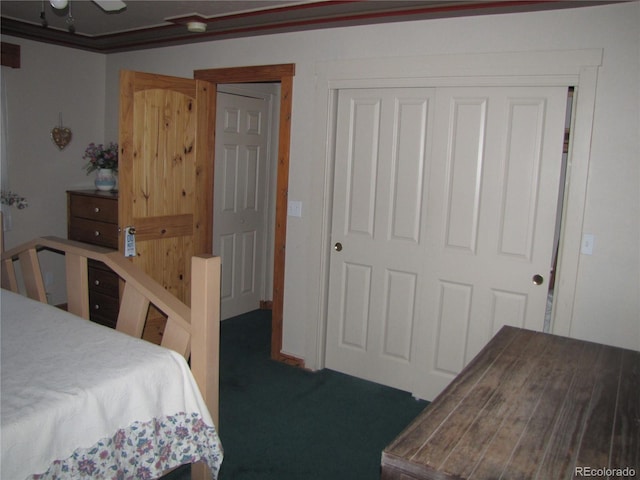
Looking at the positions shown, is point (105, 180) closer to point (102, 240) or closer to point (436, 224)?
point (102, 240)

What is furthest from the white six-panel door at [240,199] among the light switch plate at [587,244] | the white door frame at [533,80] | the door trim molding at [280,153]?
the light switch plate at [587,244]

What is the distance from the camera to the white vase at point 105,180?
Answer: 418cm

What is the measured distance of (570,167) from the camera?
8.66 feet

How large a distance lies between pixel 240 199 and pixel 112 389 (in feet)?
10.1

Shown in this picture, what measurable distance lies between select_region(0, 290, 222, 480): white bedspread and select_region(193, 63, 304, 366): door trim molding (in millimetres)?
1774

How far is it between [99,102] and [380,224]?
9.59 ft

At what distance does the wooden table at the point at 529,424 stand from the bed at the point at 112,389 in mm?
822

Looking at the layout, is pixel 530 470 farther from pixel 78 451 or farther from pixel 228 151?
pixel 228 151

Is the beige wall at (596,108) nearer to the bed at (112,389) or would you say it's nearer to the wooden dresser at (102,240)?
the wooden dresser at (102,240)

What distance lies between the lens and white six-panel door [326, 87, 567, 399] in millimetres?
2816

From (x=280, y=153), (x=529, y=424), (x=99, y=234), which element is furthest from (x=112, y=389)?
(x=99, y=234)

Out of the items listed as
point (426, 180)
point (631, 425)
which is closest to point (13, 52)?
point (426, 180)

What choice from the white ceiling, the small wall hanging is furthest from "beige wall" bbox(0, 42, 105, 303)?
the white ceiling

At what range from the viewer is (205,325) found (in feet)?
6.24
